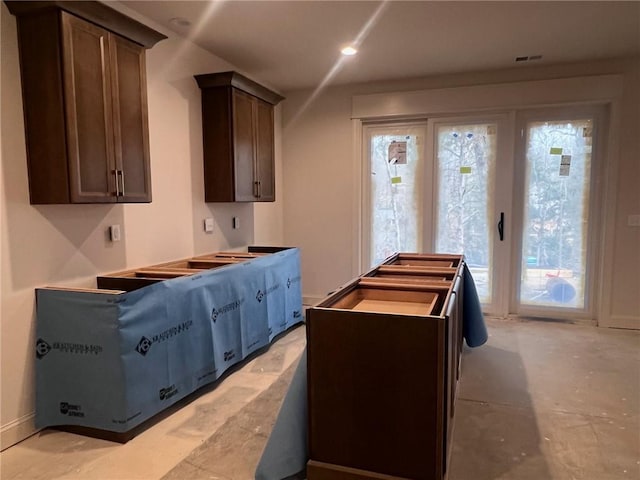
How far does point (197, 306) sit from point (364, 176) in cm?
294

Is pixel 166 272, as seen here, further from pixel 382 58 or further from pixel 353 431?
pixel 382 58

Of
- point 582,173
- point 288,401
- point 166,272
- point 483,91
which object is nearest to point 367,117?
point 483,91

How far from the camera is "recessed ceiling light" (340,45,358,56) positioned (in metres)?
3.87

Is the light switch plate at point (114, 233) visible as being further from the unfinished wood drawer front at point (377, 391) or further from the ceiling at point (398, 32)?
the unfinished wood drawer front at point (377, 391)

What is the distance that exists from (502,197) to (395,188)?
1.16 meters

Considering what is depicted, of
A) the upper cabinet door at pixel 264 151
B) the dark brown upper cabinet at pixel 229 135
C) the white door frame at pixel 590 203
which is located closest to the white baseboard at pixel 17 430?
the dark brown upper cabinet at pixel 229 135

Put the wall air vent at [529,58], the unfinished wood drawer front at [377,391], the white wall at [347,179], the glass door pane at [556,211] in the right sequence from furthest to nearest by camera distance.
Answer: the glass door pane at [556,211] → the white wall at [347,179] → the wall air vent at [529,58] → the unfinished wood drawer front at [377,391]

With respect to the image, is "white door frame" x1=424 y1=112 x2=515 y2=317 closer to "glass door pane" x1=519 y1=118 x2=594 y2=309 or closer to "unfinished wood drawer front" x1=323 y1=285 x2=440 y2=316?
"glass door pane" x1=519 y1=118 x2=594 y2=309

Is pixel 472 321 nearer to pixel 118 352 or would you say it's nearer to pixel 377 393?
pixel 377 393

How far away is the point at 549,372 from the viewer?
3295 millimetres

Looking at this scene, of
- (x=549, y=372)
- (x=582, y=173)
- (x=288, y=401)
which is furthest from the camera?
(x=582, y=173)

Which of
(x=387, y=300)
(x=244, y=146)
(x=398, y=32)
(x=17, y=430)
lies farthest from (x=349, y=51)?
(x=17, y=430)

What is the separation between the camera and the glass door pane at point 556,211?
4496 mm

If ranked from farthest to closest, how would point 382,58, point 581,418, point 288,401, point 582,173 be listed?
1. point 582,173
2. point 382,58
3. point 581,418
4. point 288,401
